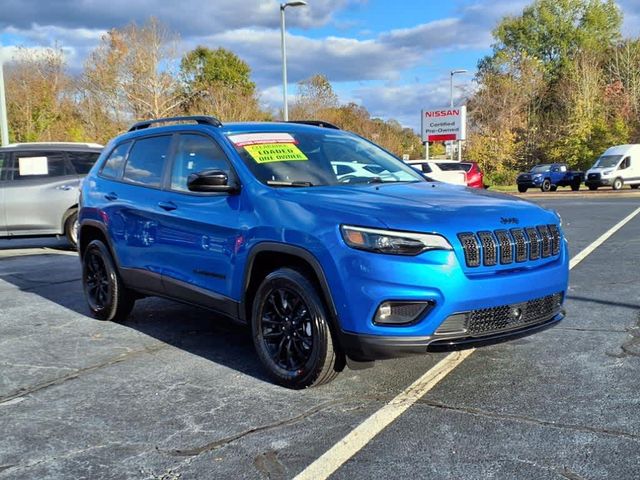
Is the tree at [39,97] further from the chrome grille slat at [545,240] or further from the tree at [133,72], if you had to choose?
the chrome grille slat at [545,240]

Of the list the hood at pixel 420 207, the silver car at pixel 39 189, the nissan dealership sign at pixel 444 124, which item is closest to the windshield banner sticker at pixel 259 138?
the hood at pixel 420 207

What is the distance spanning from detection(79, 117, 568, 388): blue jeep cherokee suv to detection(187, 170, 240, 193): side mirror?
1cm

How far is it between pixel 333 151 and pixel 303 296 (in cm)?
153

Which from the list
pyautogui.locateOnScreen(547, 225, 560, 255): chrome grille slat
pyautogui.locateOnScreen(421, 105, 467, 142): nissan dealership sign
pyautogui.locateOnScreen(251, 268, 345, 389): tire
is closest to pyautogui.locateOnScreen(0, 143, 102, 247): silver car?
pyautogui.locateOnScreen(251, 268, 345, 389): tire

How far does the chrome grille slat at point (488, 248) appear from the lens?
361cm

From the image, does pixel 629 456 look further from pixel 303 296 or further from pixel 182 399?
pixel 182 399

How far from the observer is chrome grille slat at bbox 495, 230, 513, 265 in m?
3.68

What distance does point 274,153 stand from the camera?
4.59 m

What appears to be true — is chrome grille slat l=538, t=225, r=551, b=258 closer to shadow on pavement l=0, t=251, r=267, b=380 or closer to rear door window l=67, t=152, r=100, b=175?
shadow on pavement l=0, t=251, r=267, b=380

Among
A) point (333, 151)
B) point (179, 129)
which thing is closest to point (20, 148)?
point (179, 129)

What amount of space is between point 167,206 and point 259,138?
35.0 inches

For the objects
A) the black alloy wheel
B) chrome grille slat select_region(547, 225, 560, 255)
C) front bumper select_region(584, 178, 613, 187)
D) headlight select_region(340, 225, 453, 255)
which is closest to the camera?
headlight select_region(340, 225, 453, 255)

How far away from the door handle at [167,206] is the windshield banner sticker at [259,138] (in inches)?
27.0

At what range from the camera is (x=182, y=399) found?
3979mm
